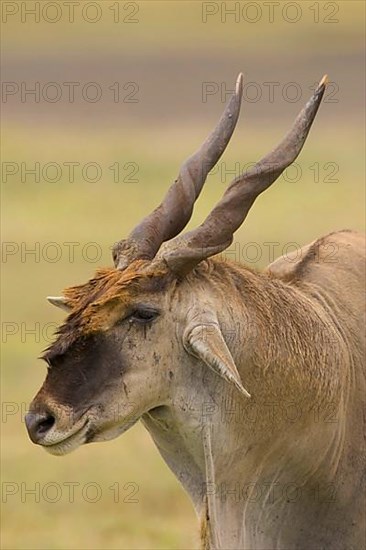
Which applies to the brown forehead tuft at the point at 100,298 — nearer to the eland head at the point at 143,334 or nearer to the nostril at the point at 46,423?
the eland head at the point at 143,334

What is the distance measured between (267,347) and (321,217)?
16044mm

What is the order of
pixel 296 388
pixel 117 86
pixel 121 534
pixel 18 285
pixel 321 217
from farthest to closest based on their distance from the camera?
pixel 117 86 → pixel 321 217 → pixel 18 285 → pixel 121 534 → pixel 296 388

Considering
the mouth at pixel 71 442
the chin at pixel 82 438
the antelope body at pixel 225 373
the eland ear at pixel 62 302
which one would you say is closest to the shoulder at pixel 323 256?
the antelope body at pixel 225 373

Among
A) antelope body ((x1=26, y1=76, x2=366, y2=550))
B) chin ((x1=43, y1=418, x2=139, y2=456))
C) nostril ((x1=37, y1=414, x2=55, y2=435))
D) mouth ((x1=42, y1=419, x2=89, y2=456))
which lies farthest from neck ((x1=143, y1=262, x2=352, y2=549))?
nostril ((x1=37, y1=414, x2=55, y2=435))

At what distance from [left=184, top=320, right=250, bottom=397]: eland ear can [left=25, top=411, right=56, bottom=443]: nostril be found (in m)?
0.63

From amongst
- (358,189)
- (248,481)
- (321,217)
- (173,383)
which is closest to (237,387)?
(173,383)

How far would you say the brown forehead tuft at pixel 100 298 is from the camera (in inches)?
294

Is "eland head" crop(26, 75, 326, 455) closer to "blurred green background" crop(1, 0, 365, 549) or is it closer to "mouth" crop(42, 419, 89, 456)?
"mouth" crop(42, 419, 89, 456)

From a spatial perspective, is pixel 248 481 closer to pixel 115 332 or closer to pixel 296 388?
pixel 296 388

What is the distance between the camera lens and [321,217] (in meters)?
23.9

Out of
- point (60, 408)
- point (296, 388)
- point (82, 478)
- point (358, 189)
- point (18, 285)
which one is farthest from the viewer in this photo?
point (358, 189)

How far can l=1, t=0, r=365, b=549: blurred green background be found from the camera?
1396 cm

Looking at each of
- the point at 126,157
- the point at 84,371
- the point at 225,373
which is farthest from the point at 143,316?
the point at 126,157

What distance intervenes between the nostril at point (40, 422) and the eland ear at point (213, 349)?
24.8 inches
